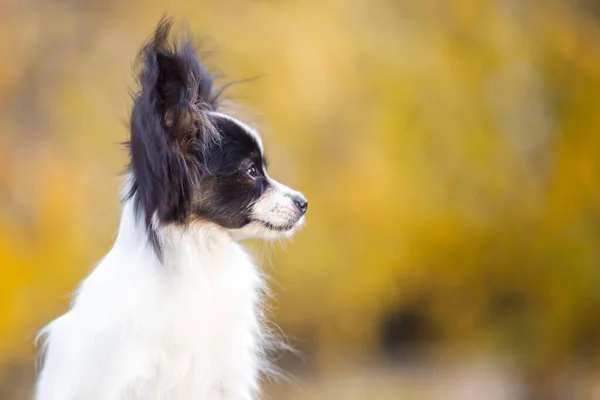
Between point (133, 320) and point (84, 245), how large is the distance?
4.00 feet

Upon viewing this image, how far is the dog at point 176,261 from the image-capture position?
1.83 m

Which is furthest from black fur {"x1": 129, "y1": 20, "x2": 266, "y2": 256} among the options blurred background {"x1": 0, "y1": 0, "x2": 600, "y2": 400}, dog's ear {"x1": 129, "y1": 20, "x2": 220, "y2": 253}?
blurred background {"x1": 0, "y1": 0, "x2": 600, "y2": 400}

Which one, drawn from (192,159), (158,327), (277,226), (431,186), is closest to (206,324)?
(158,327)

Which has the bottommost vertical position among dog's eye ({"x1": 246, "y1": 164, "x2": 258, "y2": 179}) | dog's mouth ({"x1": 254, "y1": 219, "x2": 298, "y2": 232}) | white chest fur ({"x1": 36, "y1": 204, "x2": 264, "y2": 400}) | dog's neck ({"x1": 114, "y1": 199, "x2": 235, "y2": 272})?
white chest fur ({"x1": 36, "y1": 204, "x2": 264, "y2": 400})

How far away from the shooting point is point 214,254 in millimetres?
1979

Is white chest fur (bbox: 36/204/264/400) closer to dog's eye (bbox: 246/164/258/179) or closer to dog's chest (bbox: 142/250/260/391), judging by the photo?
dog's chest (bbox: 142/250/260/391)

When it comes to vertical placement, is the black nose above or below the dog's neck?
above

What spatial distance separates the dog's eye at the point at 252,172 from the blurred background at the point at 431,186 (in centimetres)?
112

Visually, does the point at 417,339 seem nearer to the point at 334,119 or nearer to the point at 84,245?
the point at 334,119

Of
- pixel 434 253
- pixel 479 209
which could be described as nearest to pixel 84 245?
pixel 434 253

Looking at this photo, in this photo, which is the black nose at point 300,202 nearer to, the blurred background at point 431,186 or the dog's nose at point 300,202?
the dog's nose at point 300,202

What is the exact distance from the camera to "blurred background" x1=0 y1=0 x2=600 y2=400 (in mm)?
3201

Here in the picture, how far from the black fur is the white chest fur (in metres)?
0.06

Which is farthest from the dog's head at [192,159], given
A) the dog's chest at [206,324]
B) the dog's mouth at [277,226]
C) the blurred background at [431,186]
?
the blurred background at [431,186]
